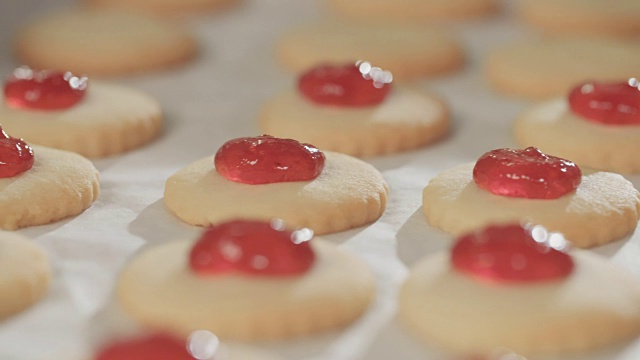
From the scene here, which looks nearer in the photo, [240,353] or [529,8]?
[240,353]

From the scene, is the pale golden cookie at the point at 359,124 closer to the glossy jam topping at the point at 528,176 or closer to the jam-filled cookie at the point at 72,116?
the jam-filled cookie at the point at 72,116


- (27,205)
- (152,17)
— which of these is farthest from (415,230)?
(152,17)

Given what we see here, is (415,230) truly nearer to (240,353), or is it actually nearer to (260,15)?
(240,353)

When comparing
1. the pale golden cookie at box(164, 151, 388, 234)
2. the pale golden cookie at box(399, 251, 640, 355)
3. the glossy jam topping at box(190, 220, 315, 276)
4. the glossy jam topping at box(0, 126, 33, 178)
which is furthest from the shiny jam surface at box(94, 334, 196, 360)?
the glossy jam topping at box(0, 126, 33, 178)

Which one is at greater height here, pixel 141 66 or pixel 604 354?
pixel 604 354

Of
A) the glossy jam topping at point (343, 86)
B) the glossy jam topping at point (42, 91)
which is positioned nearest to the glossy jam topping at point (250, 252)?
the glossy jam topping at point (343, 86)

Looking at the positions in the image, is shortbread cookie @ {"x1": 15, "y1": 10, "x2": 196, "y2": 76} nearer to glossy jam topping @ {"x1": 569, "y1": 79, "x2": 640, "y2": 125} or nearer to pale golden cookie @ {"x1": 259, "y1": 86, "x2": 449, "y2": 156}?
pale golden cookie @ {"x1": 259, "y1": 86, "x2": 449, "y2": 156}

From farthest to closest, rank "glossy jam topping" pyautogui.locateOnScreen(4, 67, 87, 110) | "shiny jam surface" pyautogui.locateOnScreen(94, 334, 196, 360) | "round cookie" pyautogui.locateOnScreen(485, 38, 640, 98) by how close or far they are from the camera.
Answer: "round cookie" pyautogui.locateOnScreen(485, 38, 640, 98) < "glossy jam topping" pyautogui.locateOnScreen(4, 67, 87, 110) < "shiny jam surface" pyautogui.locateOnScreen(94, 334, 196, 360)
